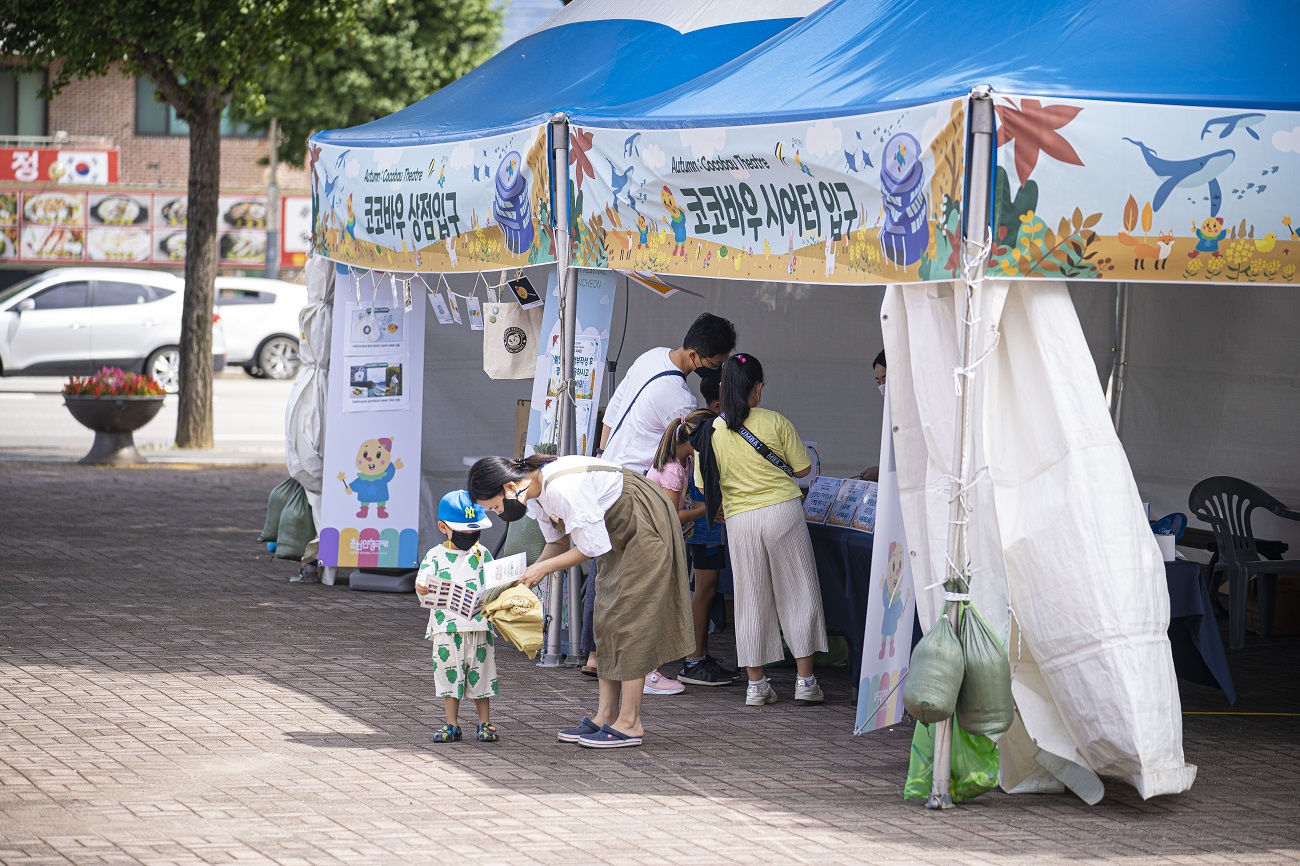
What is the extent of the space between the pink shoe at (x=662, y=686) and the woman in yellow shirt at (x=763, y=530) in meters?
0.38

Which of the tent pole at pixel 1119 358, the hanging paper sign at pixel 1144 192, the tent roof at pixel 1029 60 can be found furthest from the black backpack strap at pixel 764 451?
the tent pole at pixel 1119 358

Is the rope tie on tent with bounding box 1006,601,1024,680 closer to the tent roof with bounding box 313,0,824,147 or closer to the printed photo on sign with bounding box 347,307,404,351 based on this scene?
the tent roof with bounding box 313,0,824,147

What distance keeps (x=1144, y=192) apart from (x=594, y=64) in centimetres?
488

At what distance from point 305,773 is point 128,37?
11.4 metres

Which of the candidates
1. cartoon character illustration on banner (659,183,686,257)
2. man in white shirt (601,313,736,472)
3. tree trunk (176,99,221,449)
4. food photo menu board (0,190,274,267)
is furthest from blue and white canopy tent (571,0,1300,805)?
food photo menu board (0,190,274,267)

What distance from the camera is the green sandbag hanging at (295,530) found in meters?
11.1

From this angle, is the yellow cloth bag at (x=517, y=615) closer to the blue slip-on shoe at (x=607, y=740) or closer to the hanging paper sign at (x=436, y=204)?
the blue slip-on shoe at (x=607, y=740)

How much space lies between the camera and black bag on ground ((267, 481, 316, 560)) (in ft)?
36.6

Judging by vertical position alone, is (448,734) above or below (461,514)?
below

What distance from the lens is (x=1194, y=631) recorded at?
7.43 metres

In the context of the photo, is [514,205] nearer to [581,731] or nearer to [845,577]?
[845,577]

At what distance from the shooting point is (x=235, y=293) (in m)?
26.4

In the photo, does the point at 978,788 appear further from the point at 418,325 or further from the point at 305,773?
the point at 418,325

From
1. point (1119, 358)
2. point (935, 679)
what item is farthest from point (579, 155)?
point (1119, 358)
